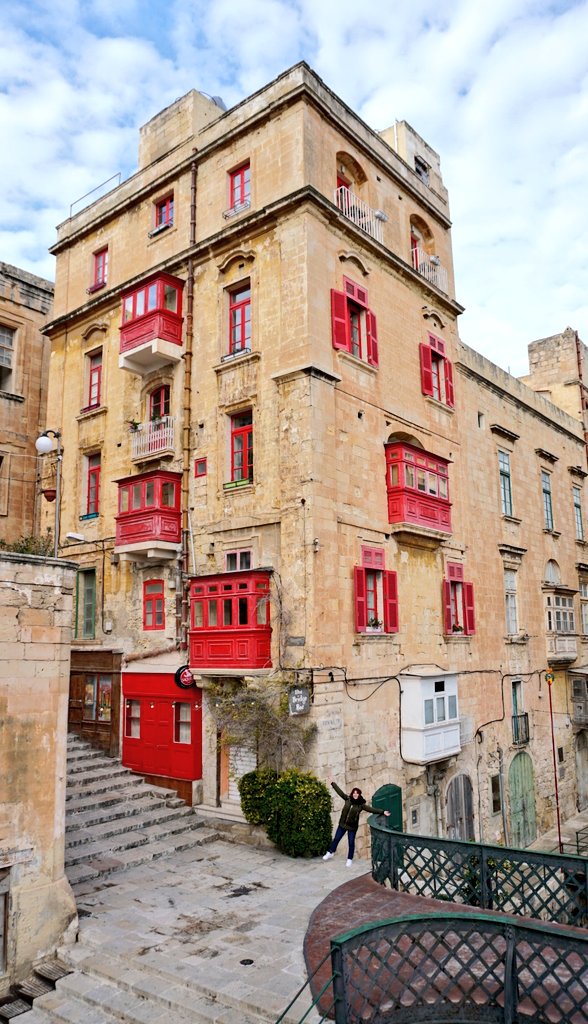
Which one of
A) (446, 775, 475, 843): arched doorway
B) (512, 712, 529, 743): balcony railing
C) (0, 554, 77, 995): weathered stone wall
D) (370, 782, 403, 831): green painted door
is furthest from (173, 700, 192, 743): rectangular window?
(512, 712, 529, 743): balcony railing

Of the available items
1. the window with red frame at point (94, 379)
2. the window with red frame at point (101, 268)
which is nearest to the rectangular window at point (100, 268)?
the window with red frame at point (101, 268)

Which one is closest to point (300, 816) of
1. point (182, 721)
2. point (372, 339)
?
point (182, 721)

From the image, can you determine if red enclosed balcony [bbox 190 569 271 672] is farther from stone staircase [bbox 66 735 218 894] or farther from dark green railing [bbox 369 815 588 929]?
dark green railing [bbox 369 815 588 929]

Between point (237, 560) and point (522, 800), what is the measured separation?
1328 centimetres

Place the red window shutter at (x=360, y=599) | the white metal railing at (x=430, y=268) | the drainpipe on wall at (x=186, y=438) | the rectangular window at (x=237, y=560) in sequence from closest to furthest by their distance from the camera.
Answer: the red window shutter at (x=360, y=599) < the rectangular window at (x=237, y=560) < the drainpipe on wall at (x=186, y=438) < the white metal railing at (x=430, y=268)

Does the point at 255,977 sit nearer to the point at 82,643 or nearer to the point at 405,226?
the point at 82,643

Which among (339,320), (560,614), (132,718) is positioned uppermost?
(339,320)

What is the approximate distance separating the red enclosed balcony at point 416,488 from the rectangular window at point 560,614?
338 inches

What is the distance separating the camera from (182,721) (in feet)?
55.5

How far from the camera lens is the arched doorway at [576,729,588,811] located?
2708cm

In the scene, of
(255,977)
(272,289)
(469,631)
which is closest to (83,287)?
(272,289)

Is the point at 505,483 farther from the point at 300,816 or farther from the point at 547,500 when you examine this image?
the point at 300,816

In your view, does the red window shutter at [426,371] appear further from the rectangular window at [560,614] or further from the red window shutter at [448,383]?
the rectangular window at [560,614]

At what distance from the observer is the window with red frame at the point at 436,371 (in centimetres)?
1995
